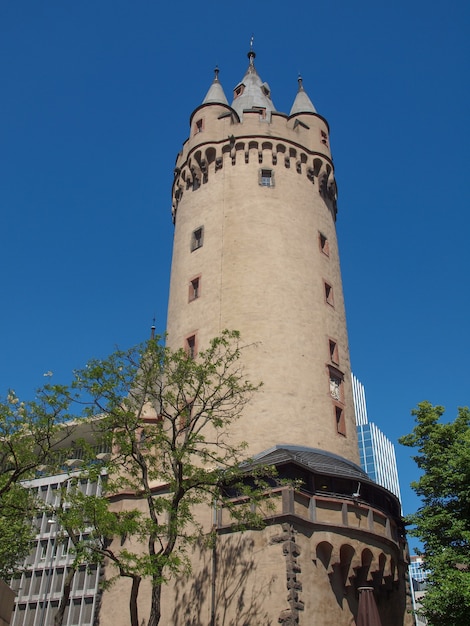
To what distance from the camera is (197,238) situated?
35625 millimetres

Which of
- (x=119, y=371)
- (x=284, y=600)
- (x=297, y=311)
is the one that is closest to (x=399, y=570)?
(x=284, y=600)

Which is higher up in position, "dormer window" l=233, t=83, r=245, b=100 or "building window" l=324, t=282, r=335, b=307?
"dormer window" l=233, t=83, r=245, b=100

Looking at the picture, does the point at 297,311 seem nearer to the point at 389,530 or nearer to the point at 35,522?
the point at 389,530

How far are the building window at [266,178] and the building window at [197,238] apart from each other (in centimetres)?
406

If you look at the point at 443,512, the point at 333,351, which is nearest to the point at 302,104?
the point at 333,351

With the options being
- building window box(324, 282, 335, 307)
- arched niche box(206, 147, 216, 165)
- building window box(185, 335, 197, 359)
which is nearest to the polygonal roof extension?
building window box(185, 335, 197, 359)

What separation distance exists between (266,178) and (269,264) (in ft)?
19.4

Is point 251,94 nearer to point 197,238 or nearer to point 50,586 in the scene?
point 197,238

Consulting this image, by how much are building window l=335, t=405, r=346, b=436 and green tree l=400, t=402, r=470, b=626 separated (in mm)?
5213

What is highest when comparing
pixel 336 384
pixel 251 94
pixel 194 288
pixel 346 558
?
pixel 251 94

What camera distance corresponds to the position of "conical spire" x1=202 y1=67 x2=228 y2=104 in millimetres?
40206

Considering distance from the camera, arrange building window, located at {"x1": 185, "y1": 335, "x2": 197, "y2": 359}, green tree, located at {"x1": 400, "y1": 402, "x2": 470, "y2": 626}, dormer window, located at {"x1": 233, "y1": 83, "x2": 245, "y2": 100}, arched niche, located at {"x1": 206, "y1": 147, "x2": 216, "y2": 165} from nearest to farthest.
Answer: green tree, located at {"x1": 400, "y1": 402, "x2": 470, "y2": 626}
building window, located at {"x1": 185, "y1": 335, "x2": 197, "y2": 359}
arched niche, located at {"x1": 206, "y1": 147, "x2": 216, "y2": 165}
dormer window, located at {"x1": 233, "y1": 83, "x2": 245, "y2": 100}

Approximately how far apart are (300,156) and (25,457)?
23.2 m

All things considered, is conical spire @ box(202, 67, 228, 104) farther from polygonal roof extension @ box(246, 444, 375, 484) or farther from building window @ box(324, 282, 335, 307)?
polygonal roof extension @ box(246, 444, 375, 484)
